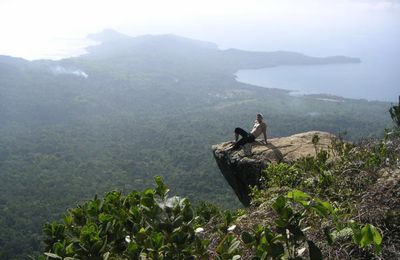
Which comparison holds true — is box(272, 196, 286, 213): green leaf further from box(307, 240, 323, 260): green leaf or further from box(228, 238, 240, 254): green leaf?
box(228, 238, 240, 254): green leaf

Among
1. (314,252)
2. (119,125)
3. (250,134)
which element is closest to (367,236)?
(314,252)

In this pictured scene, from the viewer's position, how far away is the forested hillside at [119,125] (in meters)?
45.1

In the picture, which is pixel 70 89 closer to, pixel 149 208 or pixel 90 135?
pixel 90 135

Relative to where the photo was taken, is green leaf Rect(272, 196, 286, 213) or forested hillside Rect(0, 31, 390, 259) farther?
forested hillside Rect(0, 31, 390, 259)

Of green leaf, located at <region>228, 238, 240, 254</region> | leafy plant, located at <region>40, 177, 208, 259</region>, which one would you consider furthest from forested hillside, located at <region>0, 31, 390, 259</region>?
green leaf, located at <region>228, 238, 240, 254</region>

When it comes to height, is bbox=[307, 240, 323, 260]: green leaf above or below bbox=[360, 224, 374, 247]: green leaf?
below

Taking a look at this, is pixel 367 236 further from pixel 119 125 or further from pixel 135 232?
pixel 119 125

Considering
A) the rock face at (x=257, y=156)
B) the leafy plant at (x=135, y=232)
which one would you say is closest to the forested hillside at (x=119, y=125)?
the rock face at (x=257, y=156)

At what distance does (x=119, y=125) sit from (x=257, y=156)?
79919 mm

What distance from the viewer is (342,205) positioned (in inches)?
125

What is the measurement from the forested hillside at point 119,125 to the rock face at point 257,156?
1087 mm

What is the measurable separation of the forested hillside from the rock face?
109cm

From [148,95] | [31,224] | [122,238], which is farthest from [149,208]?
[148,95]

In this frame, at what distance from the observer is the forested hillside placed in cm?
4509
